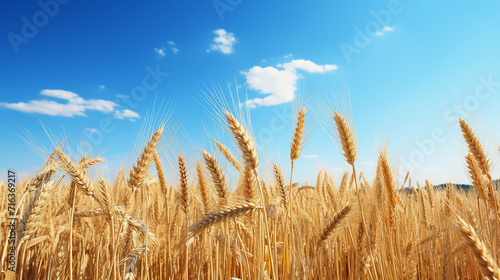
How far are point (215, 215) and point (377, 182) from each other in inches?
60.3

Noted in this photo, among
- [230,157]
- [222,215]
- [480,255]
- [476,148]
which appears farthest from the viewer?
[230,157]

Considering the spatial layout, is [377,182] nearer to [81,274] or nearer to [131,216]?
[131,216]

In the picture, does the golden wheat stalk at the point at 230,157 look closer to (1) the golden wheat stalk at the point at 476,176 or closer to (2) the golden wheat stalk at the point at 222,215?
(2) the golden wheat stalk at the point at 222,215

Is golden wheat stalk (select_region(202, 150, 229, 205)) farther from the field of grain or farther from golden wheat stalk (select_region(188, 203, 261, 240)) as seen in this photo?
golden wheat stalk (select_region(188, 203, 261, 240))

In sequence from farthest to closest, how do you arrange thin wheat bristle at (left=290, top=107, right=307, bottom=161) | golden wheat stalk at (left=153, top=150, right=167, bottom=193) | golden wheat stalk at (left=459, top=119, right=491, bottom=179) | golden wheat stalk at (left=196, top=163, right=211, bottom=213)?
golden wheat stalk at (left=153, top=150, right=167, bottom=193) < golden wheat stalk at (left=196, top=163, right=211, bottom=213) < golden wheat stalk at (left=459, top=119, right=491, bottom=179) < thin wheat bristle at (left=290, top=107, right=307, bottom=161)

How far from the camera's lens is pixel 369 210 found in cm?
276

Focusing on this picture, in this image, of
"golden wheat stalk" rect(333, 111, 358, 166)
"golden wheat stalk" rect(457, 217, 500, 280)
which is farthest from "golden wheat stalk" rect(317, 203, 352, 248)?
"golden wheat stalk" rect(457, 217, 500, 280)

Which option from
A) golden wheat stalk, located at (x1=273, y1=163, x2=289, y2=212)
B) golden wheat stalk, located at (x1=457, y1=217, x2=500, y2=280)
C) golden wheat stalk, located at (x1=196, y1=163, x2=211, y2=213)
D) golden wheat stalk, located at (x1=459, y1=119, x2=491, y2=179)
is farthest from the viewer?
golden wheat stalk, located at (x1=273, y1=163, x2=289, y2=212)

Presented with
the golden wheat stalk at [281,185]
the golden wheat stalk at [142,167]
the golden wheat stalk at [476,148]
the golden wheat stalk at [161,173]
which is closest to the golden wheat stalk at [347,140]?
the golden wheat stalk at [281,185]

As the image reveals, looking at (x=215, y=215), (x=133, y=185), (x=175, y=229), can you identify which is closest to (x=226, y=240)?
(x=215, y=215)

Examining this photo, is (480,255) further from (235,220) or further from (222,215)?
(235,220)

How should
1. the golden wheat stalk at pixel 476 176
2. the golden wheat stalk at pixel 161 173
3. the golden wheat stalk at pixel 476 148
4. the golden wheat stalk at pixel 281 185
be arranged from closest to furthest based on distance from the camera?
the golden wheat stalk at pixel 476 148 → the golden wheat stalk at pixel 476 176 → the golden wheat stalk at pixel 281 185 → the golden wheat stalk at pixel 161 173

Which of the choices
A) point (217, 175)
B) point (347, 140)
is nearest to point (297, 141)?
point (347, 140)

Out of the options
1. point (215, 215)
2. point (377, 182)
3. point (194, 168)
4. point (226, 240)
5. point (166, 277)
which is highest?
point (194, 168)
